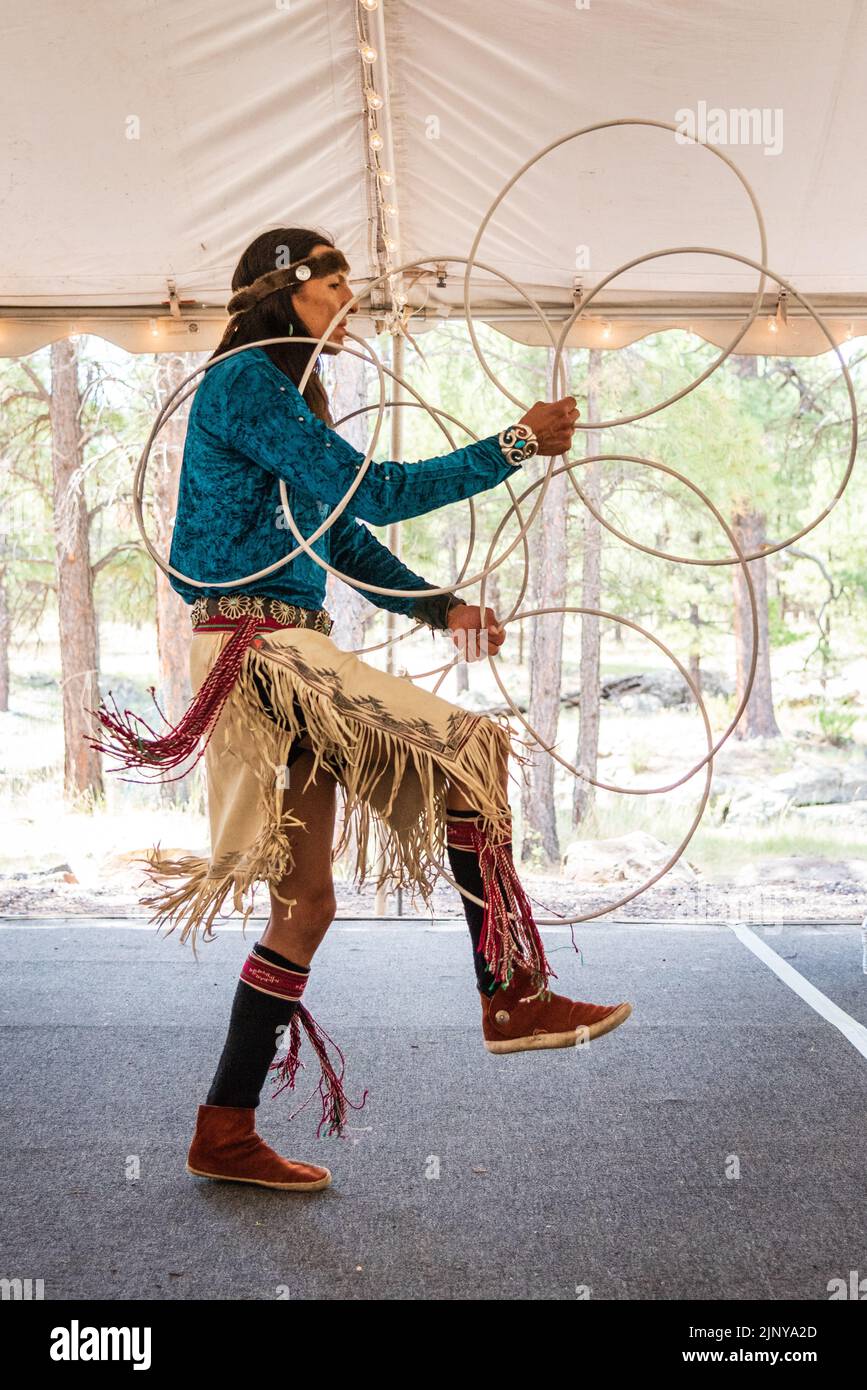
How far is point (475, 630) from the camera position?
251cm

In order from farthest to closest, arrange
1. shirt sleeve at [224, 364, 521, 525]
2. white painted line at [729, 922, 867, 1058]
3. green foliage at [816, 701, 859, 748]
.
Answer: green foliage at [816, 701, 859, 748] < white painted line at [729, 922, 867, 1058] < shirt sleeve at [224, 364, 521, 525]

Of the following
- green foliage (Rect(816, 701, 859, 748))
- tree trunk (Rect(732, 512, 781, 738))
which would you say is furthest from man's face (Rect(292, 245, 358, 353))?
green foliage (Rect(816, 701, 859, 748))

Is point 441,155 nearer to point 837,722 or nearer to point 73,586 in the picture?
point 73,586

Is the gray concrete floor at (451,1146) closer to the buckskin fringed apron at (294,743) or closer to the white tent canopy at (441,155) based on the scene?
the buckskin fringed apron at (294,743)

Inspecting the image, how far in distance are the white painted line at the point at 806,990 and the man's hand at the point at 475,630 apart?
1.52 m

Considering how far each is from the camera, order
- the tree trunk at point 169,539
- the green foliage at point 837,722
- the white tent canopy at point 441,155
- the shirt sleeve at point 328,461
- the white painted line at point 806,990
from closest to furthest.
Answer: the shirt sleeve at point 328,461, the white tent canopy at point 441,155, the white painted line at point 806,990, the tree trunk at point 169,539, the green foliage at point 837,722

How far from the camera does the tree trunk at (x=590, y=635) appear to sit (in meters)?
7.70

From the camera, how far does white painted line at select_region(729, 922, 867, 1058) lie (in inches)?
129

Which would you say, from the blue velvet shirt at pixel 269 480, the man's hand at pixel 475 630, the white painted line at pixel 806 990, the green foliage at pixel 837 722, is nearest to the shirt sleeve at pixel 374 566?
the man's hand at pixel 475 630

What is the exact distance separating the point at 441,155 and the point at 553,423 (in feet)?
4.71

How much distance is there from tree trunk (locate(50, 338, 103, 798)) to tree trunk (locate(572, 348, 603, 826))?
10.9 feet

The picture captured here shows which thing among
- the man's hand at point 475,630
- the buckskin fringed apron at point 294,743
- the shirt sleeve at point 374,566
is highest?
the shirt sleeve at point 374,566

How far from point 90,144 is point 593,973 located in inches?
111

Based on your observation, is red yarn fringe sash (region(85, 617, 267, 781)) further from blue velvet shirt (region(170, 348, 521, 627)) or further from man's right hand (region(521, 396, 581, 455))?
man's right hand (region(521, 396, 581, 455))
